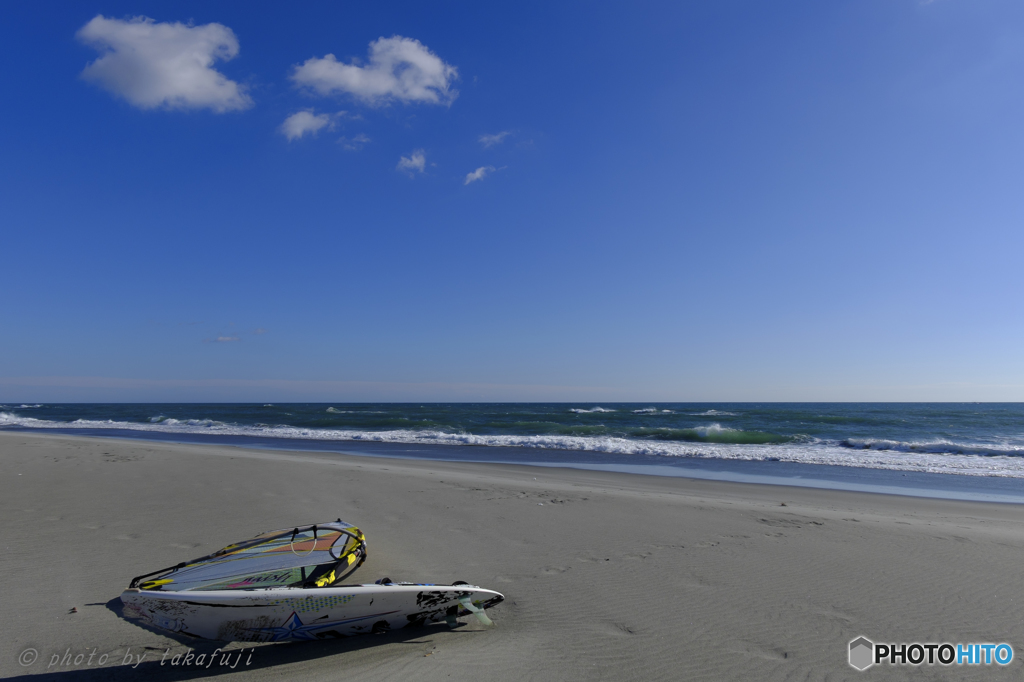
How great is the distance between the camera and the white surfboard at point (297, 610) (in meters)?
3.19

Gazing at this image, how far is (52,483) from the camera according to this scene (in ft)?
29.2

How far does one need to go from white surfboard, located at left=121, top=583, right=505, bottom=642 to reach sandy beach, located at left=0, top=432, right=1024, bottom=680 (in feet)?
0.52

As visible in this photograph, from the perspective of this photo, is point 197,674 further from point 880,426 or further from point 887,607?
point 880,426

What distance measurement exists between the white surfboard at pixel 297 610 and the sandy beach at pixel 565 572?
16 centimetres

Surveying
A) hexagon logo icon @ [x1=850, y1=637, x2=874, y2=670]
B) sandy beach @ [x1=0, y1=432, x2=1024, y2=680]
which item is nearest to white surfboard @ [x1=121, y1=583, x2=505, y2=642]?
sandy beach @ [x1=0, y1=432, x2=1024, y2=680]

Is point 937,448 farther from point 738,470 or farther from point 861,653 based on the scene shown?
point 861,653

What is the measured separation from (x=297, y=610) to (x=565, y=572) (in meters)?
2.56

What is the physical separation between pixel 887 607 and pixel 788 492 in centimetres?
696

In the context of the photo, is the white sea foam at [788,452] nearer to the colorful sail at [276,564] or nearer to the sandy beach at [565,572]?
the sandy beach at [565,572]

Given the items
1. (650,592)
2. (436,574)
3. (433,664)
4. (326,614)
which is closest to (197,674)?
(326,614)

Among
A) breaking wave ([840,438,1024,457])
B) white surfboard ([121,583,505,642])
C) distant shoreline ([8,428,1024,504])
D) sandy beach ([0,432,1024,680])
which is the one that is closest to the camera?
white surfboard ([121,583,505,642])

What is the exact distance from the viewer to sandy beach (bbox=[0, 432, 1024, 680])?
3.35m

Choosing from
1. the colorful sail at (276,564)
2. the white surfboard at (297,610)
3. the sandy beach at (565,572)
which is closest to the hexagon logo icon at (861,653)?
the sandy beach at (565,572)

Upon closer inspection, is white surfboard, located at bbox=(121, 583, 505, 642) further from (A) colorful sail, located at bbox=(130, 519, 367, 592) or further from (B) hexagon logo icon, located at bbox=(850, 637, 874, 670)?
(B) hexagon logo icon, located at bbox=(850, 637, 874, 670)
